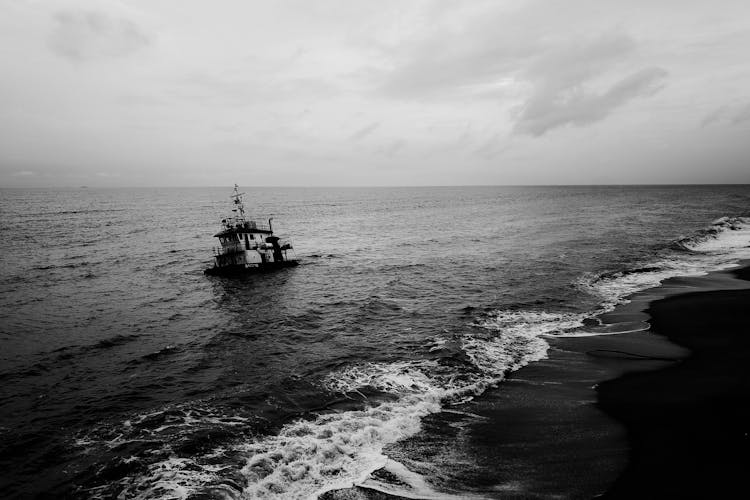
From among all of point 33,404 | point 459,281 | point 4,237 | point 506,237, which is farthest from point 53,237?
point 506,237

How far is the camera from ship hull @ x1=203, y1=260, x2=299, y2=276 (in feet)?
140

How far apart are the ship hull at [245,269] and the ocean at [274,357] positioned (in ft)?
3.88

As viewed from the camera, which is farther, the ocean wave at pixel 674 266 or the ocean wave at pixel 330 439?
the ocean wave at pixel 674 266

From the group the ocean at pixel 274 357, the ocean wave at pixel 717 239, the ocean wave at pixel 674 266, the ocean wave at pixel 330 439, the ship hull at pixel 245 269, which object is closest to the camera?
the ocean wave at pixel 330 439

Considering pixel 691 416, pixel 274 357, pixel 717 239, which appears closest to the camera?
pixel 691 416

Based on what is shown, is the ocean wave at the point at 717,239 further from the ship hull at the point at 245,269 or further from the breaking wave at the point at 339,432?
the ship hull at the point at 245,269

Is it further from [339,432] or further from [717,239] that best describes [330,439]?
[717,239]

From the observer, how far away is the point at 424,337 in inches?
917

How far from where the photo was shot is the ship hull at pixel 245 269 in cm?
4272

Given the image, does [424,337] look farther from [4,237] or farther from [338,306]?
[4,237]

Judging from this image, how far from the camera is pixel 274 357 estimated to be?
21.5 meters

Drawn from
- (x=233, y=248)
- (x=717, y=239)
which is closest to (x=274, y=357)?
(x=233, y=248)

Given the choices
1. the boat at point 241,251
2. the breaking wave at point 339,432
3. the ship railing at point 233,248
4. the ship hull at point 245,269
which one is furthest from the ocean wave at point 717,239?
the ship railing at point 233,248

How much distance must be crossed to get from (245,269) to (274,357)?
80.6 ft
